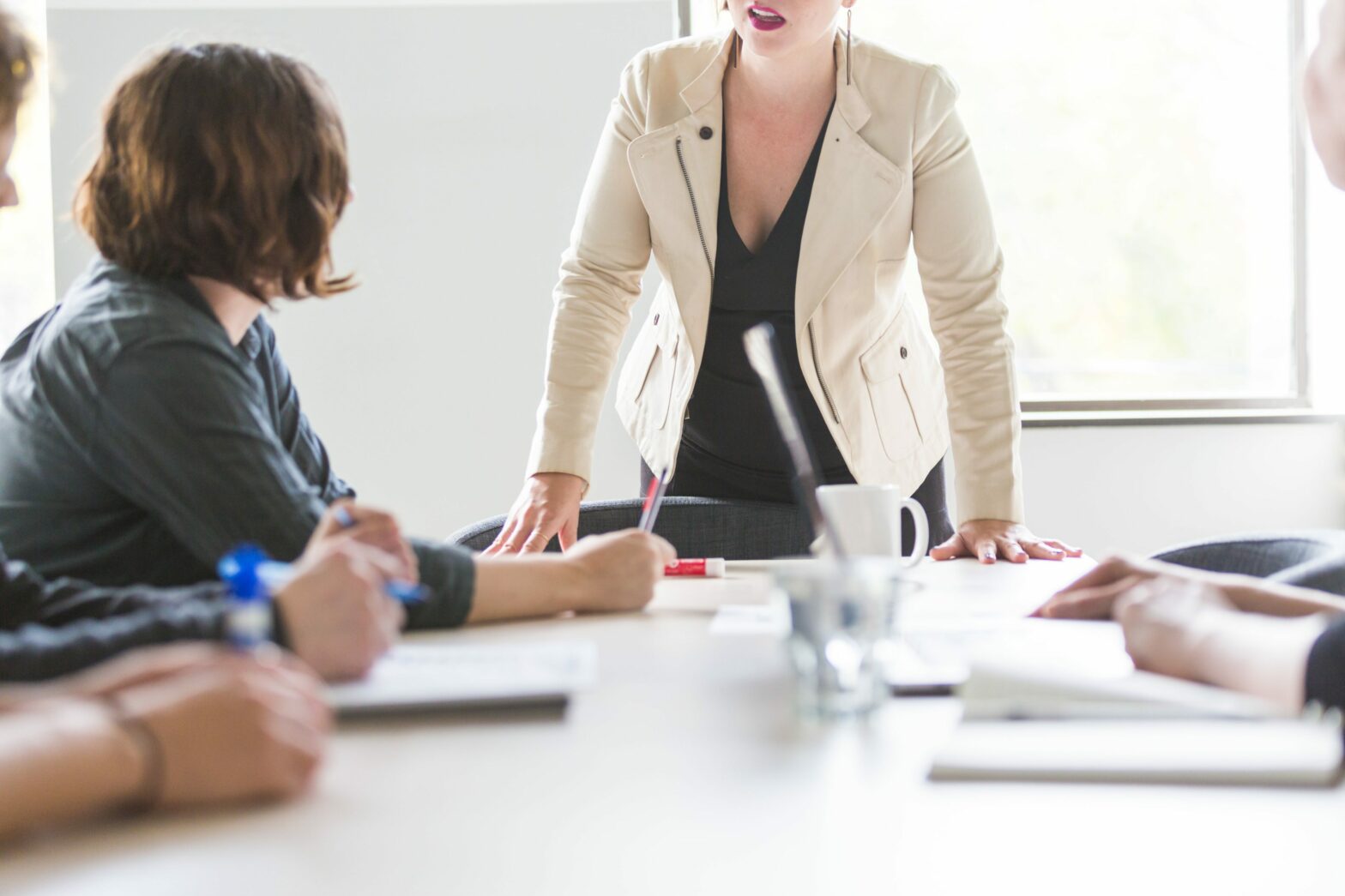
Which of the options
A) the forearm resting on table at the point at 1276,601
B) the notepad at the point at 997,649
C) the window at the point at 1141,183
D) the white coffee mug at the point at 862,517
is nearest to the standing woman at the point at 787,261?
the white coffee mug at the point at 862,517

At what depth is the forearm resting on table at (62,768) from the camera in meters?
0.53

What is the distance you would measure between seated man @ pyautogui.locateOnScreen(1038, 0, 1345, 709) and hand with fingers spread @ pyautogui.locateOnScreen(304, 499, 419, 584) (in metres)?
0.57

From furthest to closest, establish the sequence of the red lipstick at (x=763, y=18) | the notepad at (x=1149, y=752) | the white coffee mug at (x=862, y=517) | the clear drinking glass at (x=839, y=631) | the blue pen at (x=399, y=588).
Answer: the red lipstick at (x=763, y=18) < the white coffee mug at (x=862, y=517) < the blue pen at (x=399, y=588) < the clear drinking glass at (x=839, y=631) < the notepad at (x=1149, y=752)

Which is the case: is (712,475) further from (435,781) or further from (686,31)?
(686,31)

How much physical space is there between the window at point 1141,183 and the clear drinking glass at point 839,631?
3.06 m

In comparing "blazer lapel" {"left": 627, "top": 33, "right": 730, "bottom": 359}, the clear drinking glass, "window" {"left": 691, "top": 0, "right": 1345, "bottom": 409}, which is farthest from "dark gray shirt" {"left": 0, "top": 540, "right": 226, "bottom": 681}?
"window" {"left": 691, "top": 0, "right": 1345, "bottom": 409}

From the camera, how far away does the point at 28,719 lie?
0.58 m

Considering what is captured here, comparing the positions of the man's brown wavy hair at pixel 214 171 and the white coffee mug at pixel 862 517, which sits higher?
the man's brown wavy hair at pixel 214 171

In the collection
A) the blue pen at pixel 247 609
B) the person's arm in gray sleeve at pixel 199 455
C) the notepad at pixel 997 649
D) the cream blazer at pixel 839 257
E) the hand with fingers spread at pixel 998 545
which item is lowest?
the hand with fingers spread at pixel 998 545

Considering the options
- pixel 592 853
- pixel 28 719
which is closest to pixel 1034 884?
pixel 592 853

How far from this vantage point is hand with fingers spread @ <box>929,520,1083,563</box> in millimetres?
1734

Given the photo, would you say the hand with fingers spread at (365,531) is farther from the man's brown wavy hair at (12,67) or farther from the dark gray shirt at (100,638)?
the man's brown wavy hair at (12,67)

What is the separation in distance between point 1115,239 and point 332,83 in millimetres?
2284

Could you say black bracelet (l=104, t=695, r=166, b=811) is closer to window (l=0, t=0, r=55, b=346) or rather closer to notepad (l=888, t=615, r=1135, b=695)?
notepad (l=888, t=615, r=1135, b=695)
